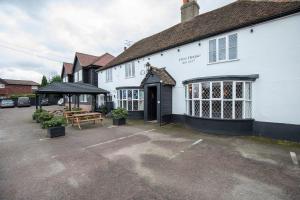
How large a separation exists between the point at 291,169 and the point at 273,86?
4.70m

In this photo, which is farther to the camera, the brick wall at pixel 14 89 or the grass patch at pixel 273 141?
the brick wall at pixel 14 89

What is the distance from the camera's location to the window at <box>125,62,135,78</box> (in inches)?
646

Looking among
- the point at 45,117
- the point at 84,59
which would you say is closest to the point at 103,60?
the point at 84,59

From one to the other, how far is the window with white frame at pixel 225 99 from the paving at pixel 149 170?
175 centimetres

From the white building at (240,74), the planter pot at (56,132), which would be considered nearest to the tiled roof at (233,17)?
the white building at (240,74)

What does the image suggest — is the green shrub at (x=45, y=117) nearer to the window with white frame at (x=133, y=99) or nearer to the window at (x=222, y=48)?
the window with white frame at (x=133, y=99)

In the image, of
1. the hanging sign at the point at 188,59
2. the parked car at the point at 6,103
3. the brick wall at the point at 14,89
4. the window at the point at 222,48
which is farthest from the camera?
the brick wall at the point at 14,89

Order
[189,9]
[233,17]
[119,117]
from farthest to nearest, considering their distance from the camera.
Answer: [189,9]
[119,117]
[233,17]

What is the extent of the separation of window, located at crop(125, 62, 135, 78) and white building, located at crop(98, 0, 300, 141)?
169 inches

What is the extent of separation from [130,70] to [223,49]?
9726 millimetres

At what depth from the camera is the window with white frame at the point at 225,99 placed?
27.8ft

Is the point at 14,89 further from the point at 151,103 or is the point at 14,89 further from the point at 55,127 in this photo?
the point at 151,103

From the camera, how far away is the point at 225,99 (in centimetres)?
862

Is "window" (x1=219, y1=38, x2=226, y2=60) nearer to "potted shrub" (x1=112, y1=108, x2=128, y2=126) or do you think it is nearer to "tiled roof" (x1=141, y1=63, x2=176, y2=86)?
"tiled roof" (x1=141, y1=63, x2=176, y2=86)
